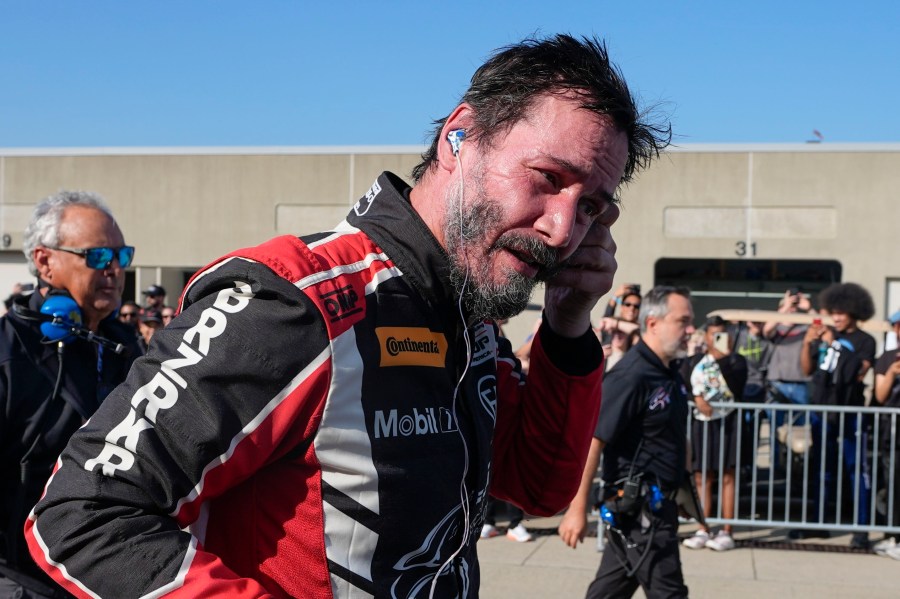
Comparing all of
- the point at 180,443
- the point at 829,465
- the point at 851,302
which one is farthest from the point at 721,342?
the point at 180,443

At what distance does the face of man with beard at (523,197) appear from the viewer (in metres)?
1.68

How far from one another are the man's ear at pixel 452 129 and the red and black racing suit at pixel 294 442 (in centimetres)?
12

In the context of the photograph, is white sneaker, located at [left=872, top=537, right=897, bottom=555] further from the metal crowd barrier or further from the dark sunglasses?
the dark sunglasses

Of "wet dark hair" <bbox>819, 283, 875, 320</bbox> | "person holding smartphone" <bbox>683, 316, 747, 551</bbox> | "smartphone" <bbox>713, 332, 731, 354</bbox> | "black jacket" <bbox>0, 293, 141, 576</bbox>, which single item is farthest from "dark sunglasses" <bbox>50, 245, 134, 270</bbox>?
"wet dark hair" <bbox>819, 283, 875, 320</bbox>

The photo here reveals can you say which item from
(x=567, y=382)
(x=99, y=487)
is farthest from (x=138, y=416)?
(x=567, y=382)

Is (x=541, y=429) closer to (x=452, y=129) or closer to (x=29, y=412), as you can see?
(x=452, y=129)

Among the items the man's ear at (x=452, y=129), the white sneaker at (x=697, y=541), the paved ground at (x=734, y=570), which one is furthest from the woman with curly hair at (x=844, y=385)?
the man's ear at (x=452, y=129)

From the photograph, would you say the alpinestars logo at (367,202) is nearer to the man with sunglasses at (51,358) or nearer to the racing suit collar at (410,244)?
the racing suit collar at (410,244)

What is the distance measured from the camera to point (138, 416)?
133cm

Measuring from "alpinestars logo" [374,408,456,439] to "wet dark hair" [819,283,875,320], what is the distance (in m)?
7.98

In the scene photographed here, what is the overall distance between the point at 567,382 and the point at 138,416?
3.60 ft

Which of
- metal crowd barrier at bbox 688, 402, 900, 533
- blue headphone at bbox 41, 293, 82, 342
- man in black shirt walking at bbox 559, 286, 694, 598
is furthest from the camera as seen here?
metal crowd barrier at bbox 688, 402, 900, 533

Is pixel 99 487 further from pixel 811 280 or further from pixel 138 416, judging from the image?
pixel 811 280

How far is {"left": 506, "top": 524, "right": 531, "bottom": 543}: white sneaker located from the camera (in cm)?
773
